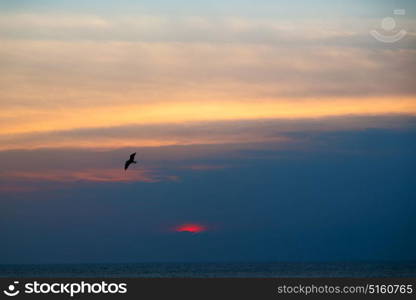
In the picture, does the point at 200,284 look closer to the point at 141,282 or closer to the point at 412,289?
the point at 141,282

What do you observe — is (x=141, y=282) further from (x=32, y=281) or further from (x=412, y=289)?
(x=412, y=289)

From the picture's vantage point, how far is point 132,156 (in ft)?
110

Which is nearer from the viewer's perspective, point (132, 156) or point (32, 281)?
point (32, 281)

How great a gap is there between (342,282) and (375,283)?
0.82 m

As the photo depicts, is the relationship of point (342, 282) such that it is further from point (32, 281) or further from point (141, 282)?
point (32, 281)

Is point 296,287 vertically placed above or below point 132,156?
below

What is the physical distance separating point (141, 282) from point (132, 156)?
830 cm

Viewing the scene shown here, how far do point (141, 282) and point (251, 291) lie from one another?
275 centimetres

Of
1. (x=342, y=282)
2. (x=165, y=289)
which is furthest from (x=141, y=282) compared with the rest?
(x=342, y=282)

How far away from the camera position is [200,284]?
25.4 m

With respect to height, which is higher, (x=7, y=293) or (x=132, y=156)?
(x=132, y=156)

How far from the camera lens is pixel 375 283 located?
2570cm

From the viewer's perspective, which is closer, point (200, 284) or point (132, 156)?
point (200, 284)

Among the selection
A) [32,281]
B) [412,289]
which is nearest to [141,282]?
[32,281]
